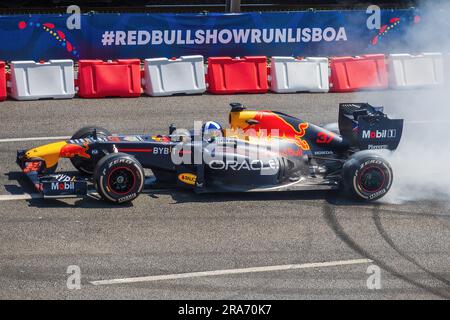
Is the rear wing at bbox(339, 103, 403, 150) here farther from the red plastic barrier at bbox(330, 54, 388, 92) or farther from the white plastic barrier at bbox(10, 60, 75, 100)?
the white plastic barrier at bbox(10, 60, 75, 100)

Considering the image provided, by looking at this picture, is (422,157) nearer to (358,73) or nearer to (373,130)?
(373,130)

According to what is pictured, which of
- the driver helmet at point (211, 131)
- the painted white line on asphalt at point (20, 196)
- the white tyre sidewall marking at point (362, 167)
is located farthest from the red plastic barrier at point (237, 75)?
the painted white line on asphalt at point (20, 196)

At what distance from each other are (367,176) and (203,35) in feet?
30.9

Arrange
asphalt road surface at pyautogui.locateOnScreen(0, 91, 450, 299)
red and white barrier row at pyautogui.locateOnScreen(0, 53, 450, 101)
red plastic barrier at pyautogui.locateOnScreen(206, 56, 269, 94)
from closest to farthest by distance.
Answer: asphalt road surface at pyautogui.locateOnScreen(0, 91, 450, 299), red and white barrier row at pyautogui.locateOnScreen(0, 53, 450, 101), red plastic barrier at pyautogui.locateOnScreen(206, 56, 269, 94)

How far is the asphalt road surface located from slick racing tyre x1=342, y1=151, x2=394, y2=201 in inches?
10.3

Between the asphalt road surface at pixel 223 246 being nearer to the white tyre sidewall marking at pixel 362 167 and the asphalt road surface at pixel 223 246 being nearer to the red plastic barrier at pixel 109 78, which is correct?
the white tyre sidewall marking at pixel 362 167

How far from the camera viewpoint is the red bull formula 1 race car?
11.8 m

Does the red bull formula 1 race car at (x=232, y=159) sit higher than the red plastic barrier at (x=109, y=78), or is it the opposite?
the red plastic barrier at (x=109, y=78)

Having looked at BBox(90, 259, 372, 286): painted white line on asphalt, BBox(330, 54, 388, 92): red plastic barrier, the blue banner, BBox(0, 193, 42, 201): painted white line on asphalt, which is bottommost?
BBox(90, 259, 372, 286): painted white line on asphalt

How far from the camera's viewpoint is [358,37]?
71.6 ft

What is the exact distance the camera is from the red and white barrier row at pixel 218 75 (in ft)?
59.2

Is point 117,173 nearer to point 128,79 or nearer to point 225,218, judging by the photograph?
point 225,218

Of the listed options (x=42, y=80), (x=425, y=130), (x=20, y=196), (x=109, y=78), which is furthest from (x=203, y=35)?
(x=20, y=196)

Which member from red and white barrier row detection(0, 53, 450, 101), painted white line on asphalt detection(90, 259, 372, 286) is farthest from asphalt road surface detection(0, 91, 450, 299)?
red and white barrier row detection(0, 53, 450, 101)
